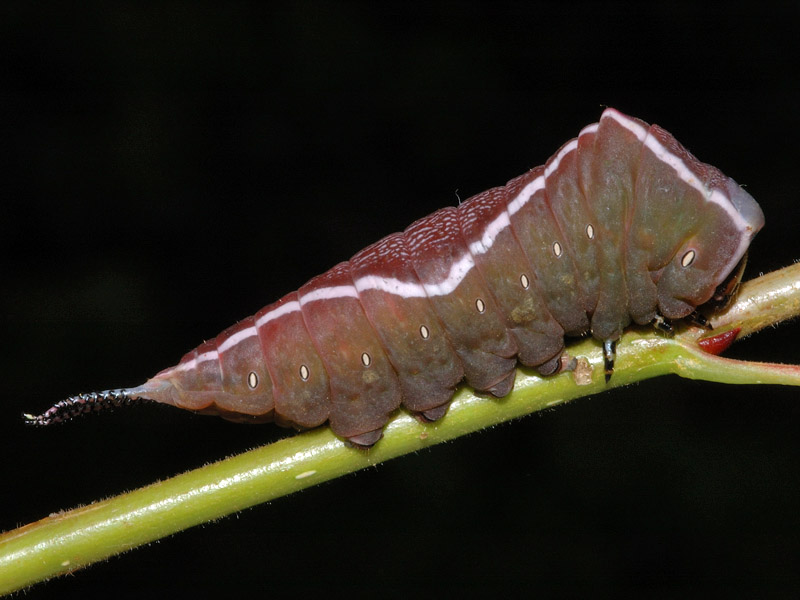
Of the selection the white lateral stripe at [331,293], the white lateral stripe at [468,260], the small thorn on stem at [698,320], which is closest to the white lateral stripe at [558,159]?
the white lateral stripe at [468,260]

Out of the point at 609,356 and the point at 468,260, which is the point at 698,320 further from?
the point at 468,260

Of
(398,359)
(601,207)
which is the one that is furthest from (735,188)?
(398,359)

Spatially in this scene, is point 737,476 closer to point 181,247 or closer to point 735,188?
point 735,188

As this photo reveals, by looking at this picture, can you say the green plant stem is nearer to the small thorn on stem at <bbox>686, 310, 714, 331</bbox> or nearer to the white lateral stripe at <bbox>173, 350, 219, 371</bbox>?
the small thorn on stem at <bbox>686, 310, 714, 331</bbox>

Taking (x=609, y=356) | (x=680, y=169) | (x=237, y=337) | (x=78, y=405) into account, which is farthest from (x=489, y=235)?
(x=78, y=405)

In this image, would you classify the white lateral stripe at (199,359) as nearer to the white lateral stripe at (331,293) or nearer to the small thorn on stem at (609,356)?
the white lateral stripe at (331,293)
